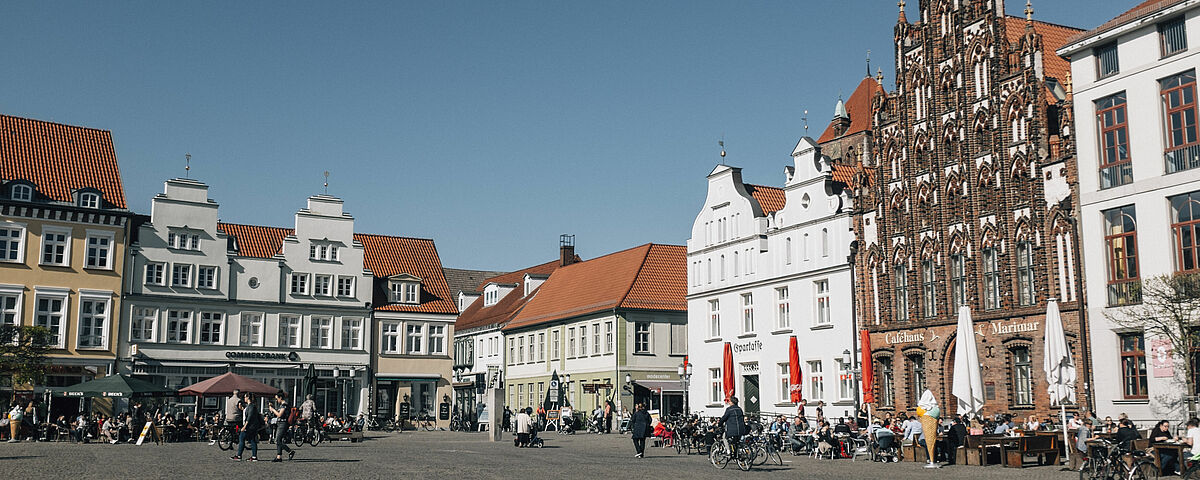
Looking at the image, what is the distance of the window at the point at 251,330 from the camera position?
187ft

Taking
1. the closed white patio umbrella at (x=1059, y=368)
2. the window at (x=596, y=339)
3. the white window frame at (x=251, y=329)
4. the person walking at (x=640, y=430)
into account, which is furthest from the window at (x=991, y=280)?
the white window frame at (x=251, y=329)

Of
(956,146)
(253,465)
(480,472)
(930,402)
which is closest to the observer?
(480,472)

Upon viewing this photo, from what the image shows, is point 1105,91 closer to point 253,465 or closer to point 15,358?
point 253,465

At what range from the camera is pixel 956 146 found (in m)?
38.0

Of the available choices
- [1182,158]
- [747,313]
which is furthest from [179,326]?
[1182,158]

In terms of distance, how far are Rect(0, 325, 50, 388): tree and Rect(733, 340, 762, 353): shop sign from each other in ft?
90.2

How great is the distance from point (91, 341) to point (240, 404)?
1052 inches

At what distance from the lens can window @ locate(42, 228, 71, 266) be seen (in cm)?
5062

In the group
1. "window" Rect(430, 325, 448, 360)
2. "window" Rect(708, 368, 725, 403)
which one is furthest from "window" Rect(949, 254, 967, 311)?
"window" Rect(430, 325, 448, 360)

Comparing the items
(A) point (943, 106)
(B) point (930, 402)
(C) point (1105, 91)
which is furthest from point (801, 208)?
(B) point (930, 402)

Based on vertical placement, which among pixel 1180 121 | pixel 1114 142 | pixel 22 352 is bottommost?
pixel 22 352

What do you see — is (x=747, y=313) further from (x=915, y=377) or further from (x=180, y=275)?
(x=180, y=275)

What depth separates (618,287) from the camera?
5838cm

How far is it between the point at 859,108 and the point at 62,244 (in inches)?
1748
